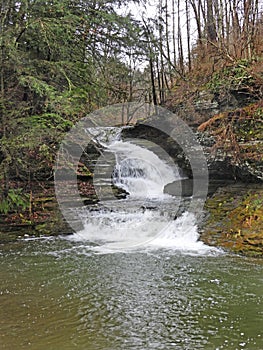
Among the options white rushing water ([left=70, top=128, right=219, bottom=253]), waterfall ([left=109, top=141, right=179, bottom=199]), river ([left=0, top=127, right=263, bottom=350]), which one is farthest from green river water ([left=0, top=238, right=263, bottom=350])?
waterfall ([left=109, top=141, right=179, bottom=199])

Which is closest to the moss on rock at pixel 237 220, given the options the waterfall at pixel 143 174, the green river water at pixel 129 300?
the green river water at pixel 129 300

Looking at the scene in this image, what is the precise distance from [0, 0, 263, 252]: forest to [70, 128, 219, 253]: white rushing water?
1583 millimetres

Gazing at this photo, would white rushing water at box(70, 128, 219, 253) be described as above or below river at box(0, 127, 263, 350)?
above

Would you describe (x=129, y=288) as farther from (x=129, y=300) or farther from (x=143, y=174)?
(x=143, y=174)

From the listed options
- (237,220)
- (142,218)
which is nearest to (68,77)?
(142,218)

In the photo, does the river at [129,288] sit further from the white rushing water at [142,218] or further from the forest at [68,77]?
the forest at [68,77]

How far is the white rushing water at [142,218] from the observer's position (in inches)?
284

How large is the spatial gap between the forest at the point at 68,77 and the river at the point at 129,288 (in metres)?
1.73

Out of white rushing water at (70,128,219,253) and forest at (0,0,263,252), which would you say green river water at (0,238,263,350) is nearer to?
white rushing water at (70,128,219,253)

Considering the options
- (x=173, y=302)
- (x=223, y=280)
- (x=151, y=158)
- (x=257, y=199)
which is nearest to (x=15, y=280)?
(x=173, y=302)

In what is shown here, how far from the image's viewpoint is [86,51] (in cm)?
837

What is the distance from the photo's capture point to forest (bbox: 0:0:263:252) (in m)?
6.75

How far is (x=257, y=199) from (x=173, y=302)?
13.6ft

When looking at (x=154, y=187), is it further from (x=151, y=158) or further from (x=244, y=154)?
(x=244, y=154)
